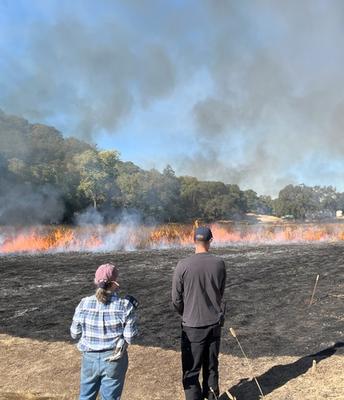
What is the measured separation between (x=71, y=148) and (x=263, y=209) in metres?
67.6

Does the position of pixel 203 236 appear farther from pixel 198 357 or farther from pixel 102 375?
pixel 102 375

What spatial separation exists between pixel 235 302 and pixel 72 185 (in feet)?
114

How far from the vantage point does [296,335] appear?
7.95m

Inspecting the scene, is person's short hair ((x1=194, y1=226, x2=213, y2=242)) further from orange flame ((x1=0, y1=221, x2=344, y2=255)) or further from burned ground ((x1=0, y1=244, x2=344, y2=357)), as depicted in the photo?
orange flame ((x1=0, y1=221, x2=344, y2=255))

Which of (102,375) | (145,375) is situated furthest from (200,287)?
(145,375)

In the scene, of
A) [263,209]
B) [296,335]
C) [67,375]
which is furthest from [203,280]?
[263,209]

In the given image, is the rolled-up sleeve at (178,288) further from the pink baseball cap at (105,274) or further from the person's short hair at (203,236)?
the pink baseball cap at (105,274)

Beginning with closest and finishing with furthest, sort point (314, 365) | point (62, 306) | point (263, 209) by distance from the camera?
point (314, 365) → point (62, 306) → point (263, 209)

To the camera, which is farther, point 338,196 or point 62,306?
point 338,196

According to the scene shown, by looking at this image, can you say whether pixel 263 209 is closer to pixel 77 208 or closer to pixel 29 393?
pixel 77 208

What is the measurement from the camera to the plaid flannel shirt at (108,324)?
435 centimetres

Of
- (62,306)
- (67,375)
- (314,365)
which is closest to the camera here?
(314,365)

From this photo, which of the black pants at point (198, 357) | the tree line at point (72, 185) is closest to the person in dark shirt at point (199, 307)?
the black pants at point (198, 357)

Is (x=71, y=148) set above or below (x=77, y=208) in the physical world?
above
